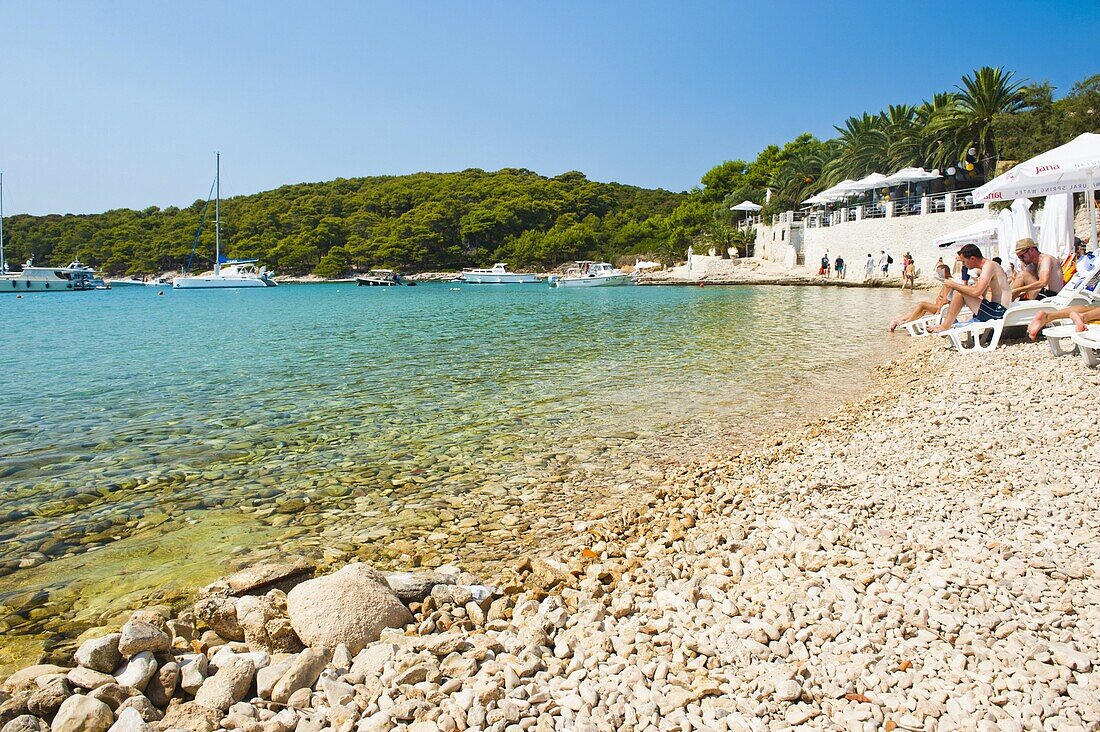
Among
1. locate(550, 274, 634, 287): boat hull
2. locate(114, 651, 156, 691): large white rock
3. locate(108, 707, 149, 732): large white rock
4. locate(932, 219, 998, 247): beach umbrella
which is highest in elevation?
locate(550, 274, 634, 287): boat hull

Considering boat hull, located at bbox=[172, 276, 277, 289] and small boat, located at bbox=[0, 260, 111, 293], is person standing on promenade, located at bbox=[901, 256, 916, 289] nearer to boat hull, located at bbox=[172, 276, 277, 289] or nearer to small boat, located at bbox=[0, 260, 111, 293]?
boat hull, located at bbox=[172, 276, 277, 289]

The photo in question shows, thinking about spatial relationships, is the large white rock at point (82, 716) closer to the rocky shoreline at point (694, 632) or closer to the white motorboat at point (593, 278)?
the rocky shoreline at point (694, 632)

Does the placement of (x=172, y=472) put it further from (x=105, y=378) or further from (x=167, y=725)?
(x=105, y=378)

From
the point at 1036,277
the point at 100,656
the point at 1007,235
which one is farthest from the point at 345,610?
the point at 1007,235

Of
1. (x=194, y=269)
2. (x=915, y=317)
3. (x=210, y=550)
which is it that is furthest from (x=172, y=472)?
(x=194, y=269)

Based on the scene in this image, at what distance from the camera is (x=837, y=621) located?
270cm

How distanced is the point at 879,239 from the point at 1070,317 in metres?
34.2

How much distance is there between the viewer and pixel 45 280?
218 feet

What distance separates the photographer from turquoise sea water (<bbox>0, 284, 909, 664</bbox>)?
4.39 metres

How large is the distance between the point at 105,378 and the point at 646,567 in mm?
11856

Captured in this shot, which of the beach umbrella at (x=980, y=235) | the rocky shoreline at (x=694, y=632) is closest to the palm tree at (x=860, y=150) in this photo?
the beach umbrella at (x=980, y=235)

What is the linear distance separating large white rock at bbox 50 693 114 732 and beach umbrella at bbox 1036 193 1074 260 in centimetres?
1581

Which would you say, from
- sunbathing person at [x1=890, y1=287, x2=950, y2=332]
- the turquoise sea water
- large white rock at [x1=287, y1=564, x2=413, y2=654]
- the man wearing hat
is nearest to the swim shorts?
the man wearing hat

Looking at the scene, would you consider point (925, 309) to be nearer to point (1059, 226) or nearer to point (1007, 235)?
point (1007, 235)
